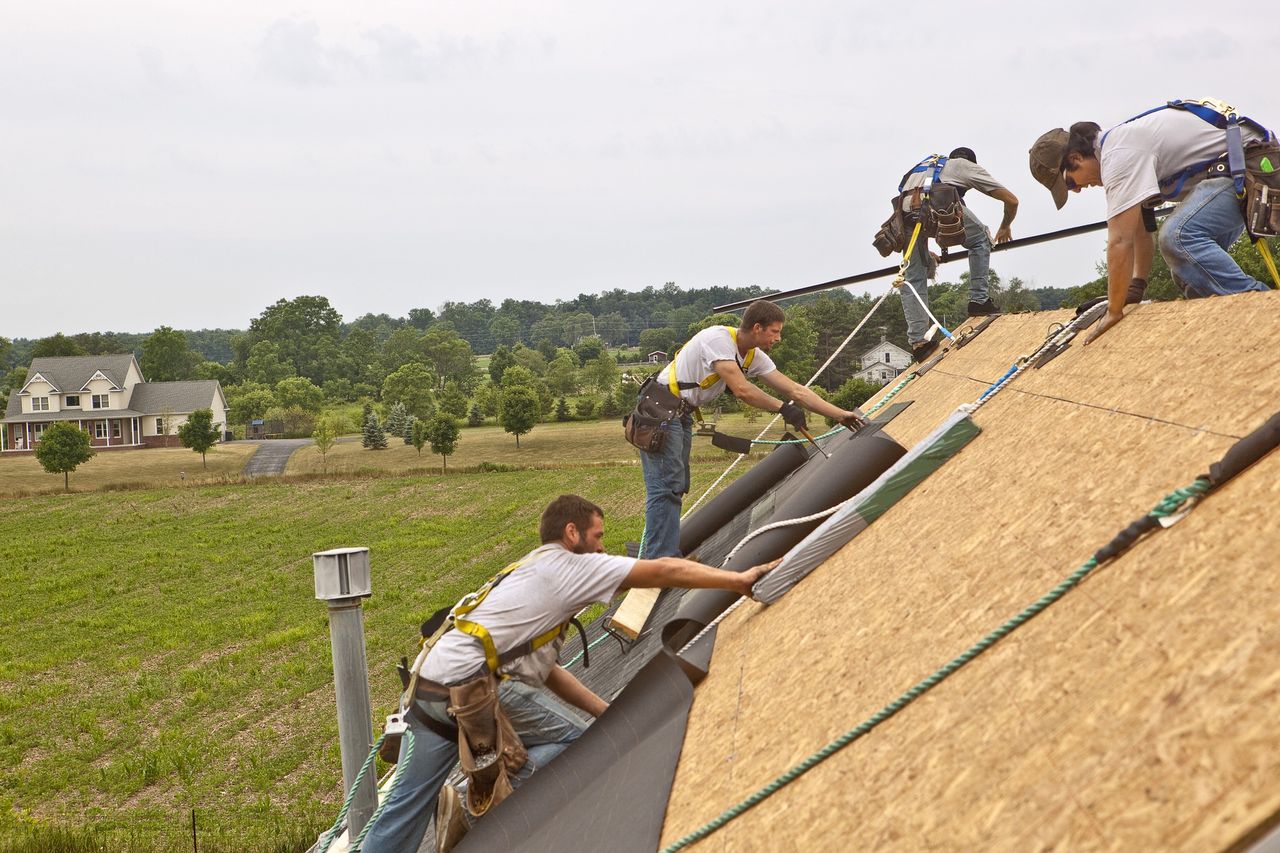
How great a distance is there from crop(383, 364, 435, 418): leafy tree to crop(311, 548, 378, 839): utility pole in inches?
2769

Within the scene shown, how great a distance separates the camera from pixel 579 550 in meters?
4.52

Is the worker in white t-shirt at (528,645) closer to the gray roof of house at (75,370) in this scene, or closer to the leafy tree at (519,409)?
the leafy tree at (519,409)

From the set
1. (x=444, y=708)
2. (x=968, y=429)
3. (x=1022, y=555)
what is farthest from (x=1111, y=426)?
(x=444, y=708)

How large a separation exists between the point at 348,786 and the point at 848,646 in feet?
9.71

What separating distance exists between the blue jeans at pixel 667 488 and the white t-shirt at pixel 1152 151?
110 inches

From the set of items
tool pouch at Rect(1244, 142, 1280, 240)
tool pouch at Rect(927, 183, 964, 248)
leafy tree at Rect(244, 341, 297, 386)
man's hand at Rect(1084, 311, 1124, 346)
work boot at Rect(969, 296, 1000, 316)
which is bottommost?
man's hand at Rect(1084, 311, 1124, 346)

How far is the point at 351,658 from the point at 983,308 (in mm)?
6546

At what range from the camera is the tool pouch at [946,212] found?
30.0 ft

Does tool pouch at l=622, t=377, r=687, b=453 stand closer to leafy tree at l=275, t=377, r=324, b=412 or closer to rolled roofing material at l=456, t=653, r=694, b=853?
rolled roofing material at l=456, t=653, r=694, b=853

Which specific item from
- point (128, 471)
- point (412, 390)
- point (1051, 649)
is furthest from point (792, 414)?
point (412, 390)

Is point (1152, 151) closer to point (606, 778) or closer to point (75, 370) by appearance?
point (606, 778)

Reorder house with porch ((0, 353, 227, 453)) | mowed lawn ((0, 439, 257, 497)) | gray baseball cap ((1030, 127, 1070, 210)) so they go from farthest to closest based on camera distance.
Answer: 1. house with porch ((0, 353, 227, 453))
2. mowed lawn ((0, 439, 257, 497))
3. gray baseball cap ((1030, 127, 1070, 210))

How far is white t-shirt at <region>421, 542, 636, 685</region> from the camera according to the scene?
4332mm

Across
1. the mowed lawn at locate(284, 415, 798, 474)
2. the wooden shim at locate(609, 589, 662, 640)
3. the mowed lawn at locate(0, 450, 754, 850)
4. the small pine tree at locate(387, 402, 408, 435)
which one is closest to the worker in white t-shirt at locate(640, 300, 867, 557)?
the wooden shim at locate(609, 589, 662, 640)
